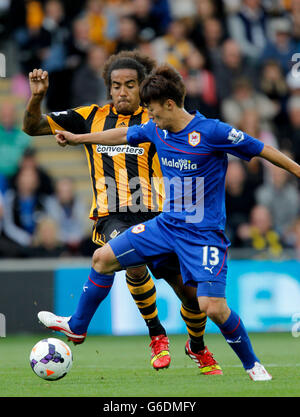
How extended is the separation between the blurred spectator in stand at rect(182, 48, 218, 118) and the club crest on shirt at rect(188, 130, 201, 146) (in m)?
6.39

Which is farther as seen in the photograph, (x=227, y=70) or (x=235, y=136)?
(x=227, y=70)

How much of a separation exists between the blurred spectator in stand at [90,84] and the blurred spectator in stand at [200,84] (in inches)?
47.5

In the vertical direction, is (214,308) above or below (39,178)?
above

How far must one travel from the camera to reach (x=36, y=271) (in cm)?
1103

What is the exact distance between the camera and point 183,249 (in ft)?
20.5

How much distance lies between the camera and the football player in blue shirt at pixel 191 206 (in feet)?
20.0

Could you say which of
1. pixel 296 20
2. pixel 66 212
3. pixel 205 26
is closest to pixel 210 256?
pixel 66 212

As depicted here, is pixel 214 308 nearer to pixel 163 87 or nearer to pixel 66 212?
pixel 163 87

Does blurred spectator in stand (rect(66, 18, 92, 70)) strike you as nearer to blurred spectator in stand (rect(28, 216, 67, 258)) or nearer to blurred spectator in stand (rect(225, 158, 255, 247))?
blurred spectator in stand (rect(28, 216, 67, 258))

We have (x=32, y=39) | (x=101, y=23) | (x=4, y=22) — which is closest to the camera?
(x=32, y=39)

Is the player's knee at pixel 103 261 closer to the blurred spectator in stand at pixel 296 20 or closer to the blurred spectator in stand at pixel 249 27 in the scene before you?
the blurred spectator in stand at pixel 249 27

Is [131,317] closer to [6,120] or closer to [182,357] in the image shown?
[182,357]

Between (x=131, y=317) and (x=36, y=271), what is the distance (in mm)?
1291

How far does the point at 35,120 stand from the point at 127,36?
6.24 meters
